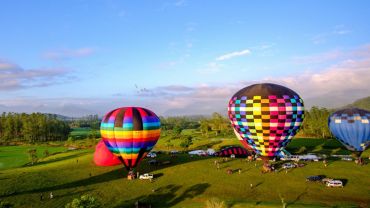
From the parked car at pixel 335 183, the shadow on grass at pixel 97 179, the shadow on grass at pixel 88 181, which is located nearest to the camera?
the parked car at pixel 335 183

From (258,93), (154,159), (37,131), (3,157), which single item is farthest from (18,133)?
(258,93)

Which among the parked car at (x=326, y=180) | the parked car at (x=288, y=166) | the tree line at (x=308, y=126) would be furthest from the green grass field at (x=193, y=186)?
the tree line at (x=308, y=126)

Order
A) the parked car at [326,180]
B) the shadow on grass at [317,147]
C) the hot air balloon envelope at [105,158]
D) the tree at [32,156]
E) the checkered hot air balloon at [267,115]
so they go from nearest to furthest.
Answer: the checkered hot air balloon at [267,115], the parked car at [326,180], the hot air balloon envelope at [105,158], the tree at [32,156], the shadow on grass at [317,147]

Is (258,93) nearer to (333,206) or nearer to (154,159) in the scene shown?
(333,206)

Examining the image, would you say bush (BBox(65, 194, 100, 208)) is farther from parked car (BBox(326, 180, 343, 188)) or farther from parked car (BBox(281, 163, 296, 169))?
parked car (BBox(281, 163, 296, 169))

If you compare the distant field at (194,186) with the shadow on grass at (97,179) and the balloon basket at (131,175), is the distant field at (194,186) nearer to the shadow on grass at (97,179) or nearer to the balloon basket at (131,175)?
the shadow on grass at (97,179)
